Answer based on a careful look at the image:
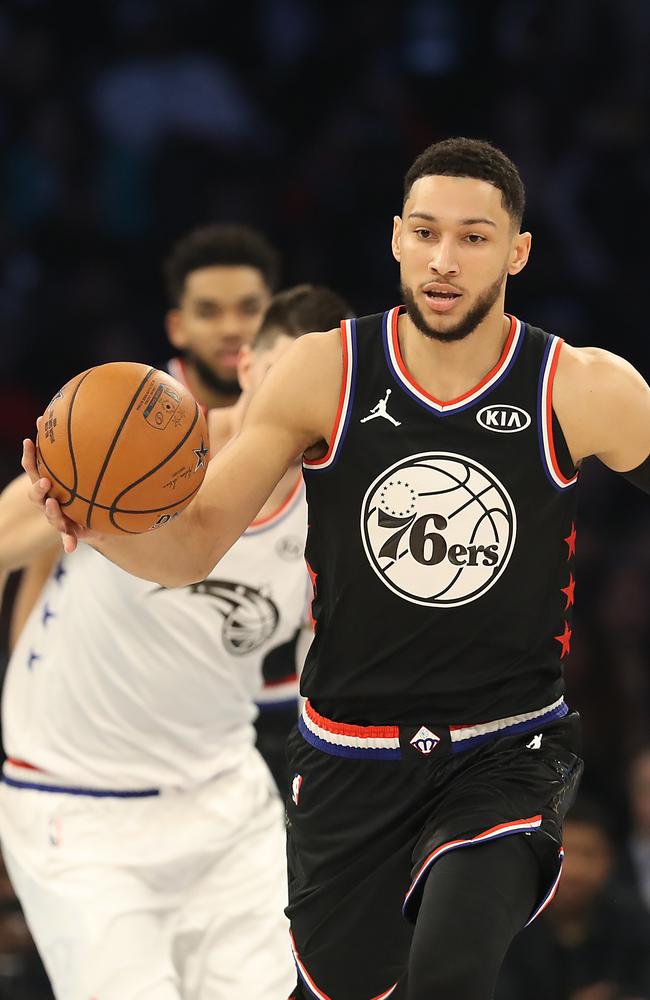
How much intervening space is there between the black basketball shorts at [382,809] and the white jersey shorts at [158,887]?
0.58 metres

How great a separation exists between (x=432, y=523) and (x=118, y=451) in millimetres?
732

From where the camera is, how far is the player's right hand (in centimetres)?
316

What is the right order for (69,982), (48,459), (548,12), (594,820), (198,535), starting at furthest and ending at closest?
(548,12)
(594,820)
(69,982)
(198,535)
(48,459)

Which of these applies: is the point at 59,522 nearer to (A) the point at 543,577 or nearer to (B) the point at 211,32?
(A) the point at 543,577

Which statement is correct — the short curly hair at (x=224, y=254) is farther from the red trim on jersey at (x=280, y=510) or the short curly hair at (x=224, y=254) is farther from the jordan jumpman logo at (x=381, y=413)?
the jordan jumpman logo at (x=381, y=413)

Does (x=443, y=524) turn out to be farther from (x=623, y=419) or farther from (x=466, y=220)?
(x=466, y=220)

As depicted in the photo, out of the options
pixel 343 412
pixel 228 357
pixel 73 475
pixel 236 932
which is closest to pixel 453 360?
pixel 343 412

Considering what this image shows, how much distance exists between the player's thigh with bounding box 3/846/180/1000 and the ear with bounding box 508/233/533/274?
77.4 inches

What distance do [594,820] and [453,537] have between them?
2921 mm

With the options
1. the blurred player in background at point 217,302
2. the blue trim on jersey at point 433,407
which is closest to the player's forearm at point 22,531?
the blue trim on jersey at point 433,407

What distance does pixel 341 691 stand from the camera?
11.6ft

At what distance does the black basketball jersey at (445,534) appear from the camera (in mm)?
3414

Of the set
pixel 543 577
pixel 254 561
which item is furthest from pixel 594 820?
pixel 543 577

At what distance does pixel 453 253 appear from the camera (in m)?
3.38
